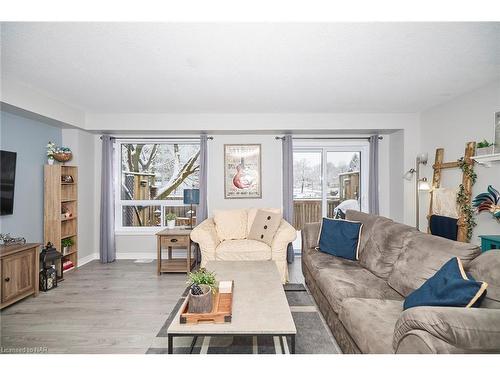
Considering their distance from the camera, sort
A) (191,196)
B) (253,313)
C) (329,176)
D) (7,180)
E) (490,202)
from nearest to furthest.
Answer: (253,313) → (490,202) → (7,180) → (191,196) → (329,176)

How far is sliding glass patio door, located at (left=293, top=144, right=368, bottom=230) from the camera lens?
5.12 meters

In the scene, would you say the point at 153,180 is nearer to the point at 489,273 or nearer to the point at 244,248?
the point at 244,248

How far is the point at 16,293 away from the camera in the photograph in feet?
9.32

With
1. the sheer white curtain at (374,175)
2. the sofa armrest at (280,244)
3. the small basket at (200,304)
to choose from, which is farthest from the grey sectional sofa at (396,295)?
the sheer white curtain at (374,175)

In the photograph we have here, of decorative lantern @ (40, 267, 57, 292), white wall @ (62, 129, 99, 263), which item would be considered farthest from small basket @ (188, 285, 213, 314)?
white wall @ (62, 129, 99, 263)

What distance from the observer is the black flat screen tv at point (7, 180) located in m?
3.06

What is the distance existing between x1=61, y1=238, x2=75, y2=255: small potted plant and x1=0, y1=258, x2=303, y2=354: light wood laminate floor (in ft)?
1.39

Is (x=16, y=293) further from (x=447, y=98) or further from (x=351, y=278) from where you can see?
(x=447, y=98)

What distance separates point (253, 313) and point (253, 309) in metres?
0.06

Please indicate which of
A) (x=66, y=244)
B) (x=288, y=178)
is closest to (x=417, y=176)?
(x=288, y=178)

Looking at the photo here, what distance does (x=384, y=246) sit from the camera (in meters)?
2.52

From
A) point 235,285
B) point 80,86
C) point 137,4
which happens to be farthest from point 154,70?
point 235,285

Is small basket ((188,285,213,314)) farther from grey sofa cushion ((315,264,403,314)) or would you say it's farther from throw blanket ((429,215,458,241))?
throw blanket ((429,215,458,241))

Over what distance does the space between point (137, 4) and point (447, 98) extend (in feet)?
13.6
